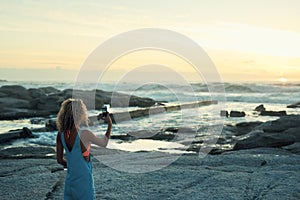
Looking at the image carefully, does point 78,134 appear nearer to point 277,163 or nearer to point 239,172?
point 239,172

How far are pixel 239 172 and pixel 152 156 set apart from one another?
2906 mm

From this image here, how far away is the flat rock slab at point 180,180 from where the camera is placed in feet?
21.8

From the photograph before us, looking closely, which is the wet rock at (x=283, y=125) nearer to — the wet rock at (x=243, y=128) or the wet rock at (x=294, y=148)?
the wet rock at (x=294, y=148)

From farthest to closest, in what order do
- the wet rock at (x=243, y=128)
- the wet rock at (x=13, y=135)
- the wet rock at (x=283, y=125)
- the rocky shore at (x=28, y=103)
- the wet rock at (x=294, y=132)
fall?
the rocky shore at (x=28, y=103) → the wet rock at (x=243, y=128) → the wet rock at (x=13, y=135) → the wet rock at (x=283, y=125) → the wet rock at (x=294, y=132)

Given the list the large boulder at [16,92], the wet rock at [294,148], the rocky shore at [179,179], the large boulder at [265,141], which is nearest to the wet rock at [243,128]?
the large boulder at [265,141]

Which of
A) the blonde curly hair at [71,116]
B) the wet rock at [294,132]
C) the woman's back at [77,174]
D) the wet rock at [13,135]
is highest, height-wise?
the blonde curly hair at [71,116]

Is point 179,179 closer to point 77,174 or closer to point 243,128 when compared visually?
point 77,174

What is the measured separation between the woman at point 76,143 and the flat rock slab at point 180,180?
1.95 m

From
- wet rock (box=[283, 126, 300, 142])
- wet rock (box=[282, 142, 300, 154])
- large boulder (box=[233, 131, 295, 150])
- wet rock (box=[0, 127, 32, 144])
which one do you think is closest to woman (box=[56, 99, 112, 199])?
wet rock (box=[282, 142, 300, 154])

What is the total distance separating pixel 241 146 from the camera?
43.4 feet

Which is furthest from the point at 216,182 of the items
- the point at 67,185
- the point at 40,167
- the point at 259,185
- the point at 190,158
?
the point at 40,167

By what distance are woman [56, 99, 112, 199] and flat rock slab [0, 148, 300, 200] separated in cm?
195

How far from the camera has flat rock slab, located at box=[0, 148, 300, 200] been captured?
6.63 metres

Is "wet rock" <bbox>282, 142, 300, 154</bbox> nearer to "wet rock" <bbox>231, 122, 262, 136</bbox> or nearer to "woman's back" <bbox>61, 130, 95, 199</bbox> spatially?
"wet rock" <bbox>231, 122, 262, 136</bbox>
